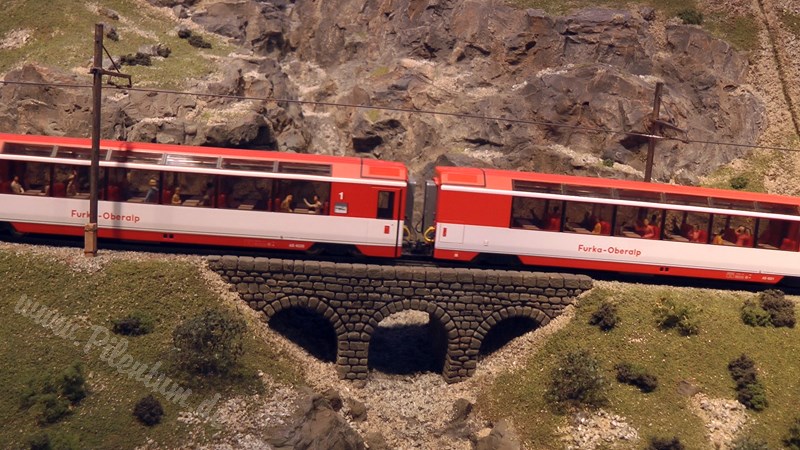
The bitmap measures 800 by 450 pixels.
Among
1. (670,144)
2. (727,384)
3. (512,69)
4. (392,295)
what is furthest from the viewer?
(512,69)

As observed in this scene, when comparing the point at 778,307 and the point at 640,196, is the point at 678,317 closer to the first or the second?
the point at 778,307

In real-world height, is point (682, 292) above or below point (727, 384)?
above

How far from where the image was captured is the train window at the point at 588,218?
30.6m

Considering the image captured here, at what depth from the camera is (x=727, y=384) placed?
28.3 metres

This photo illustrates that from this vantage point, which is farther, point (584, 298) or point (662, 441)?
point (584, 298)

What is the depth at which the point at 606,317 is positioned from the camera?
30141 millimetres

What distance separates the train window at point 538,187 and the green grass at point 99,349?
12569 millimetres

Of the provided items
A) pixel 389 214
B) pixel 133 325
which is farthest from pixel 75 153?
pixel 389 214

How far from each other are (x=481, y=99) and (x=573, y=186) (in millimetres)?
22702

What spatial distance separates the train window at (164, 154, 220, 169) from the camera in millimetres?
29578

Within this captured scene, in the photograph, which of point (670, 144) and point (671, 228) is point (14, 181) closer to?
point (671, 228)

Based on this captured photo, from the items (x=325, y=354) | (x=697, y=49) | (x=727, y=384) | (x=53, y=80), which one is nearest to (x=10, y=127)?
(x=53, y=80)

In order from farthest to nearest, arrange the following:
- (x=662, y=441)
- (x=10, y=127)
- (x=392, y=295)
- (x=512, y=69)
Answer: (x=512, y=69)
(x=10, y=127)
(x=392, y=295)
(x=662, y=441)

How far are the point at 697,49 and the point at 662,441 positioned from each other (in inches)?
1499
